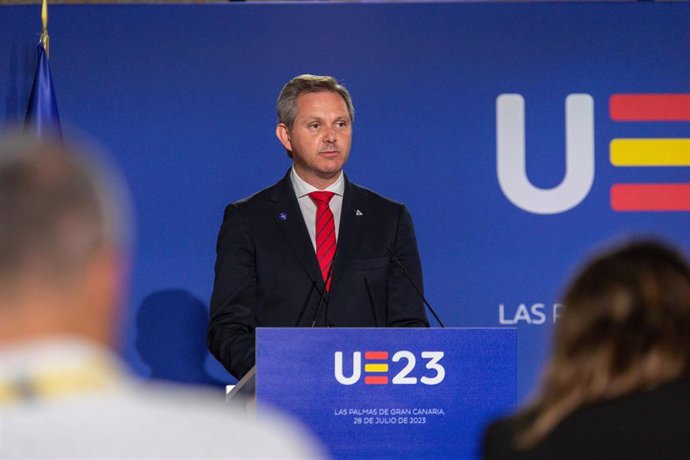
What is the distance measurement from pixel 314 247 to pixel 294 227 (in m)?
0.11

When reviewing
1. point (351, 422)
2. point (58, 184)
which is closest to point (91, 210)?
point (58, 184)

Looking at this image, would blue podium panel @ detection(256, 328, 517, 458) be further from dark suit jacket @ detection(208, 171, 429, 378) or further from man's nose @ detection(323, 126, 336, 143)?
man's nose @ detection(323, 126, 336, 143)

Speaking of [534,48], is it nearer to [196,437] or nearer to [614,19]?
[614,19]

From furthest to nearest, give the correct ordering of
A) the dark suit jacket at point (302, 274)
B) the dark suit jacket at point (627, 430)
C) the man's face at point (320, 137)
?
1. the man's face at point (320, 137)
2. the dark suit jacket at point (302, 274)
3. the dark suit jacket at point (627, 430)

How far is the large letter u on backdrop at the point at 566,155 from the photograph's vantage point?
5543 mm

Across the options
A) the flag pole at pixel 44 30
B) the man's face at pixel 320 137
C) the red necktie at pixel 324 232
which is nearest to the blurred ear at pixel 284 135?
the man's face at pixel 320 137

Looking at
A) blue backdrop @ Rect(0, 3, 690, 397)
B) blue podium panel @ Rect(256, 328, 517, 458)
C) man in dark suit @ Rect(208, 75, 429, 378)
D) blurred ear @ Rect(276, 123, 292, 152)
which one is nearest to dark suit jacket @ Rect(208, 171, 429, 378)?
man in dark suit @ Rect(208, 75, 429, 378)

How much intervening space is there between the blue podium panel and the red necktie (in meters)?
1.17

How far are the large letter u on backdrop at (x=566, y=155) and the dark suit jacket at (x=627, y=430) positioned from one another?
392 centimetres

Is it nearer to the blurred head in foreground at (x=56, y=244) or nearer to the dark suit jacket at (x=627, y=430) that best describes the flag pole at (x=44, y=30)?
the dark suit jacket at (x=627, y=430)

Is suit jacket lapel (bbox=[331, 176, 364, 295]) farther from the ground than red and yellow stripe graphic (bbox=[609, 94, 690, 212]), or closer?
closer

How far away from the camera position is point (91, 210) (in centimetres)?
92

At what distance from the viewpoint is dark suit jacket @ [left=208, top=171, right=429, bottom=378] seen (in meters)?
3.95

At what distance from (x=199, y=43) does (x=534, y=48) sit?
5.48 ft
